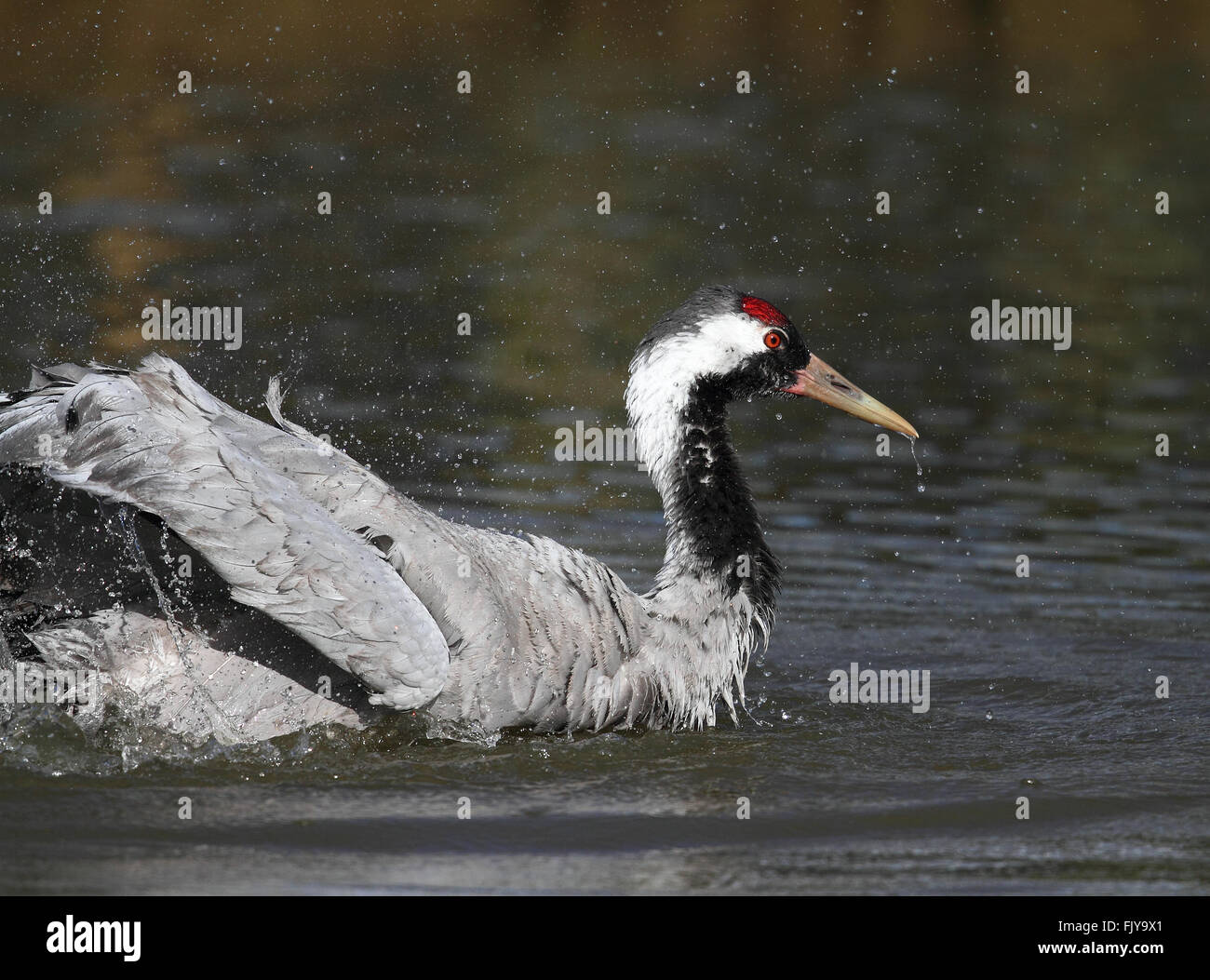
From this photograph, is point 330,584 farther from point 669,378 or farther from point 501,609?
point 669,378

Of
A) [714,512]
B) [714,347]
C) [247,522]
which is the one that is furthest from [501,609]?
[714,347]

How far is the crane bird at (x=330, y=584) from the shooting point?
6.50m

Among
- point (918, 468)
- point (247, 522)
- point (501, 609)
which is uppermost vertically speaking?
point (918, 468)

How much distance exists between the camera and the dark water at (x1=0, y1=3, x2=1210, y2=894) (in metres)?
6.46

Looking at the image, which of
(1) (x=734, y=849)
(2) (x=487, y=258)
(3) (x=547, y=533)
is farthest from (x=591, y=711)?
(2) (x=487, y=258)

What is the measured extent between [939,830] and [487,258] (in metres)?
10.6

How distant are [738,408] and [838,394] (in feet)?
15.0

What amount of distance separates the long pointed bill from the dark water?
1433mm

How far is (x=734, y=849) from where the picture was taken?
6328mm

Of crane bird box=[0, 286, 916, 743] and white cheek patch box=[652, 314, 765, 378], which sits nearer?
crane bird box=[0, 286, 916, 743]

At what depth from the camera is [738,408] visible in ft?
43.0

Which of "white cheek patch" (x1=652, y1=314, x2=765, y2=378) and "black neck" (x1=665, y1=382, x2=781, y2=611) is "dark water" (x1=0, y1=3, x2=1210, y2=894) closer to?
"black neck" (x1=665, y1=382, x2=781, y2=611)

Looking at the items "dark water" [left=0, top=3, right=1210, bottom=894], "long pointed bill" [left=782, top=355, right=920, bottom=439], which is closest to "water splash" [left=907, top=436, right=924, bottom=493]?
"dark water" [left=0, top=3, right=1210, bottom=894]

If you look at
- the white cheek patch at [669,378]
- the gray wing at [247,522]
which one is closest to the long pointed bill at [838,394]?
the white cheek patch at [669,378]
